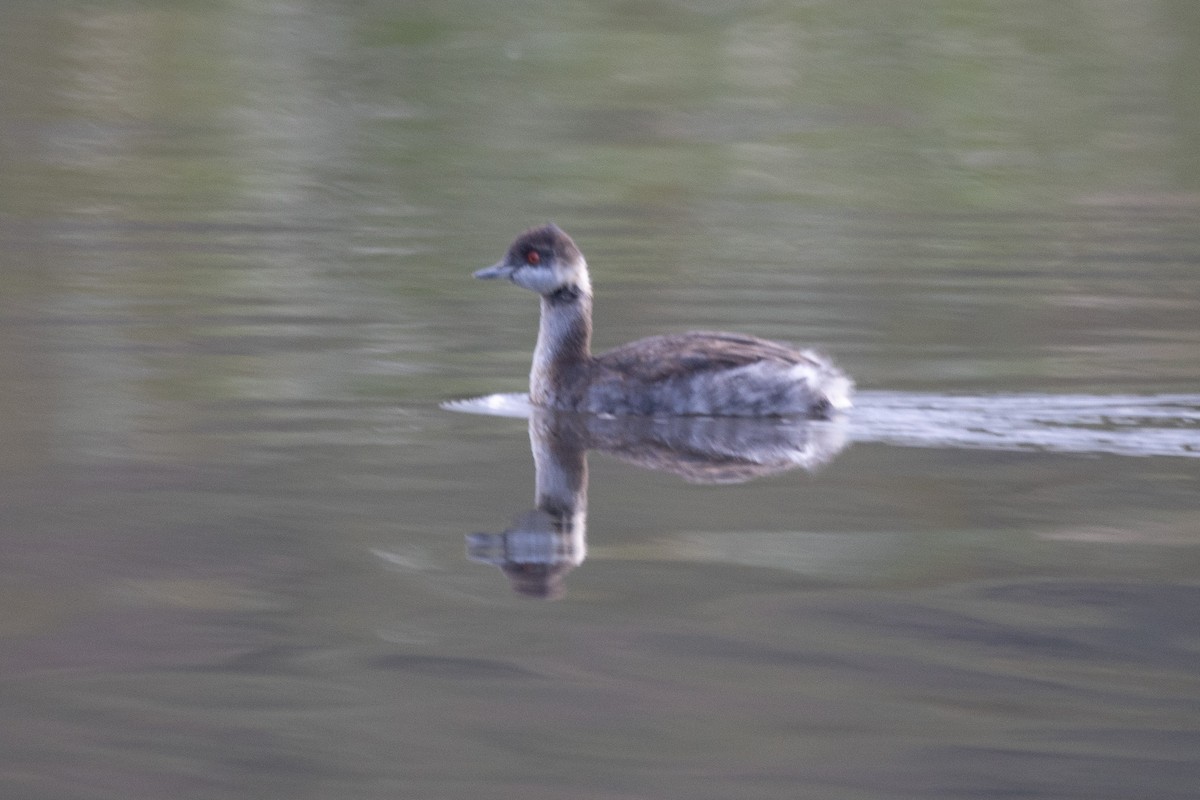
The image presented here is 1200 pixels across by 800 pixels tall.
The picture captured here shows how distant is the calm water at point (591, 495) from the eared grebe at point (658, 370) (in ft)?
0.77

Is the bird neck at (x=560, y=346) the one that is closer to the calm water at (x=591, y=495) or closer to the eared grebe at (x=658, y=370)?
the eared grebe at (x=658, y=370)

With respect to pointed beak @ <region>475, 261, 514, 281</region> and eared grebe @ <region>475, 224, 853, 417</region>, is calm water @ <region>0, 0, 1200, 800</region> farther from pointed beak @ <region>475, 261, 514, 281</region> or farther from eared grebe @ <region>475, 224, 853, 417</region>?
pointed beak @ <region>475, 261, 514, 281</region>

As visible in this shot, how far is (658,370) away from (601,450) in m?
0.73

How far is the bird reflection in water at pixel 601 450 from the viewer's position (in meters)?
7.39

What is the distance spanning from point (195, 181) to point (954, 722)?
14991 millimetres

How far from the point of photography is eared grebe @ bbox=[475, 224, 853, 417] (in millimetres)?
9703

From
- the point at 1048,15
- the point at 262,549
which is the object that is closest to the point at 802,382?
the point at 262,549

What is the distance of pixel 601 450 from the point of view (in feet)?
30.5

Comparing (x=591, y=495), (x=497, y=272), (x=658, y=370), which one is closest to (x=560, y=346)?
(x=497, y=272)

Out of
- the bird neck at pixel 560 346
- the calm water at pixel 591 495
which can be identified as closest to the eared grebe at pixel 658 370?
the bird neck at pixel 560 346

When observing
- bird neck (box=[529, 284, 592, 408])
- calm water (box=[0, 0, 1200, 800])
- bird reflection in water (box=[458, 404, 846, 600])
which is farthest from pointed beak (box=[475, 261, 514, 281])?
bird reflection in water (box=[458, 404, 846, 600])

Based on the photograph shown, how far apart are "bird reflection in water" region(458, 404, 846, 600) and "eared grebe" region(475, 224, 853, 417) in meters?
0.08

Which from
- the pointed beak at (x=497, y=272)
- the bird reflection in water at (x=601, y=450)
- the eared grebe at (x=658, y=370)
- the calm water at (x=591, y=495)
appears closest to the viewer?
the calm water at (x=591, y=495)

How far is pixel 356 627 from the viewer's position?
6.57 meters
